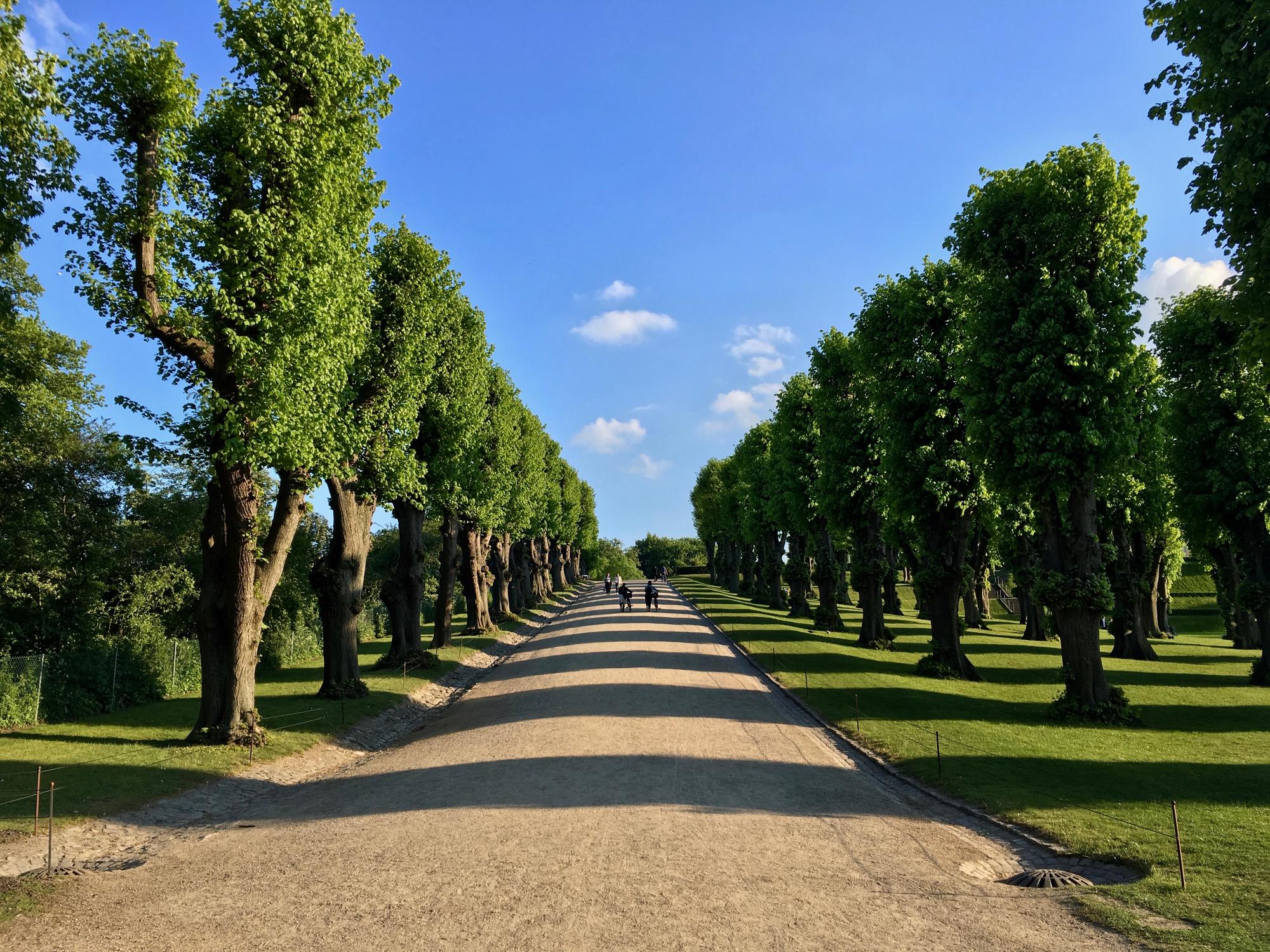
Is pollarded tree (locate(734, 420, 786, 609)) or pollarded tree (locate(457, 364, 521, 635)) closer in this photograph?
pollarded tree (locate(457, 364, 521, 635))

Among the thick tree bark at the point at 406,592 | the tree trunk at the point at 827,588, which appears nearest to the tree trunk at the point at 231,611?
the thick tree bark at the point at 406,592

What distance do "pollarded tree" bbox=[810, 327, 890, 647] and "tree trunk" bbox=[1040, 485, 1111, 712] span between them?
1365 cm

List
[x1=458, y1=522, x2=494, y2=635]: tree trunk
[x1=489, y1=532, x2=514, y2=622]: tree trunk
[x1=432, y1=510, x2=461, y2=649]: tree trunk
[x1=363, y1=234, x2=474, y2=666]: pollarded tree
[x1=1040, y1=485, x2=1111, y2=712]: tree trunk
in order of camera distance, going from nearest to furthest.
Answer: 1. [x1=1040, y1=485, x2=1111, y2=712]: tree trunk
2. [x1=363, y1=234, x2=474, y2=666]: pollarded tree
3. [x1=432, y1=510, x2=461, y2=649]: tree trunk
4. [x1=458, y1=522, x2=494, y2=635]: tree trunk
5. [x1=489, y1=532, x2=514, y2=622]: tree trunk

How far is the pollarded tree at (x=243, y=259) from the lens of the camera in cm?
1430

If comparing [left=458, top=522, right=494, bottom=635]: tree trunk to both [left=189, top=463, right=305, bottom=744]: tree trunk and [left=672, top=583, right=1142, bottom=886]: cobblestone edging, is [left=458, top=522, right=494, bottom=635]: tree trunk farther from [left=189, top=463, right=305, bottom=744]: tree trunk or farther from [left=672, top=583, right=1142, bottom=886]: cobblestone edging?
[left=672, top=583, right=1142, bottom=886]: cobblestone edging

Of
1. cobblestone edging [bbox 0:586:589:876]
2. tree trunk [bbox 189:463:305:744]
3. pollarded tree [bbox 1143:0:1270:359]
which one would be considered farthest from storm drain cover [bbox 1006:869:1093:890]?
tree trunk [bbox 189:463:305:744]

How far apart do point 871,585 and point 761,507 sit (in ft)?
76.3

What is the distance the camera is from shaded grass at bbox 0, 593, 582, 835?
11.5m

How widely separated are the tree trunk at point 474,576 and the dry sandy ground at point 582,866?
22.8 meters

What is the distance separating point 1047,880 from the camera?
26.9 ft

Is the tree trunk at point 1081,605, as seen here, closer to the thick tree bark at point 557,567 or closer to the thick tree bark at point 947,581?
the thick tree bark at point 947,581

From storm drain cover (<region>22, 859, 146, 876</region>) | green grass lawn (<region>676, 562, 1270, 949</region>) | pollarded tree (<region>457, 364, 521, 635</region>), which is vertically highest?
pollarded tree (<region>457, 364, 521, 635</region>)

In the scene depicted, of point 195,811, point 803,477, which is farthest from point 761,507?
point 195,811

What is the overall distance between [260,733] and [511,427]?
84.6ft
